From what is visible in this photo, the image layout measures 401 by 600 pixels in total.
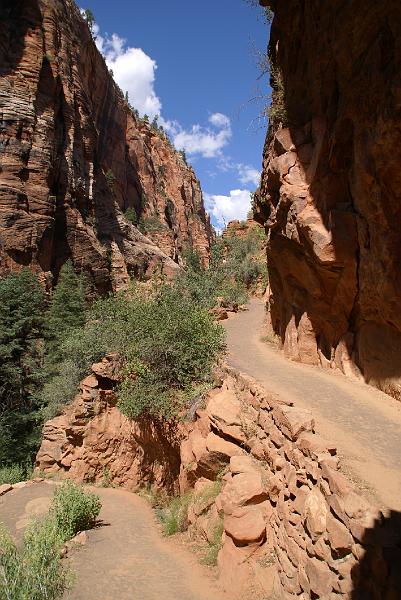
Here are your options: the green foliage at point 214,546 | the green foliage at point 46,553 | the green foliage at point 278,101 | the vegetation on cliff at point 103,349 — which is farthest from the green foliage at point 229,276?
the green foliage at point 214,546

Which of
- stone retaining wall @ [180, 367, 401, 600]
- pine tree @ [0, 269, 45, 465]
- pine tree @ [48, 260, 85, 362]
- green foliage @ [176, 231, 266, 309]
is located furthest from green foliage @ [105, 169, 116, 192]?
stone retaining wall @ [180, 367, 401, 600]

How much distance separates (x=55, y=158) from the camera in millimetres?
32031

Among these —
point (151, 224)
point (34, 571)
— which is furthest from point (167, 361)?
point (151, 224)

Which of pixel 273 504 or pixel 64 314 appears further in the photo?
pixel 64 314

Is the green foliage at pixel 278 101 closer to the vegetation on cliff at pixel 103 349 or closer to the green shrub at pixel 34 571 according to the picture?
the vegetation on cliff at pixel 103 349

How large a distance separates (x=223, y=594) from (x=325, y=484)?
2.51 m

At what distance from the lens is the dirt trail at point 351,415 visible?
4.52 m

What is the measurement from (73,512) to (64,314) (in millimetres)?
17455

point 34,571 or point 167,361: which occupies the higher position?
point 167,361

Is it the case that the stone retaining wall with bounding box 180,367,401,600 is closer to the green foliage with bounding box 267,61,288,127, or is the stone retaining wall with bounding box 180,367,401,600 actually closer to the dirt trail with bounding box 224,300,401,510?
the dirt trail with bounding box 224,300,401,510

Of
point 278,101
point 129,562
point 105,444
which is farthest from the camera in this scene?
point 105,444

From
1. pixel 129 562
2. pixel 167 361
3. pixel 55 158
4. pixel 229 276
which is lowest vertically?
pixel 129 562

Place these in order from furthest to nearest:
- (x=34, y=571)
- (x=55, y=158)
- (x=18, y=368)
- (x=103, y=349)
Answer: (x=55, y=158), (x=18, y=368), (x=103, y=349), (x=34, y=571)

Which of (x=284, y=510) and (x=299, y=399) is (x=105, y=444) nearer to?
(x=299, y=399)
